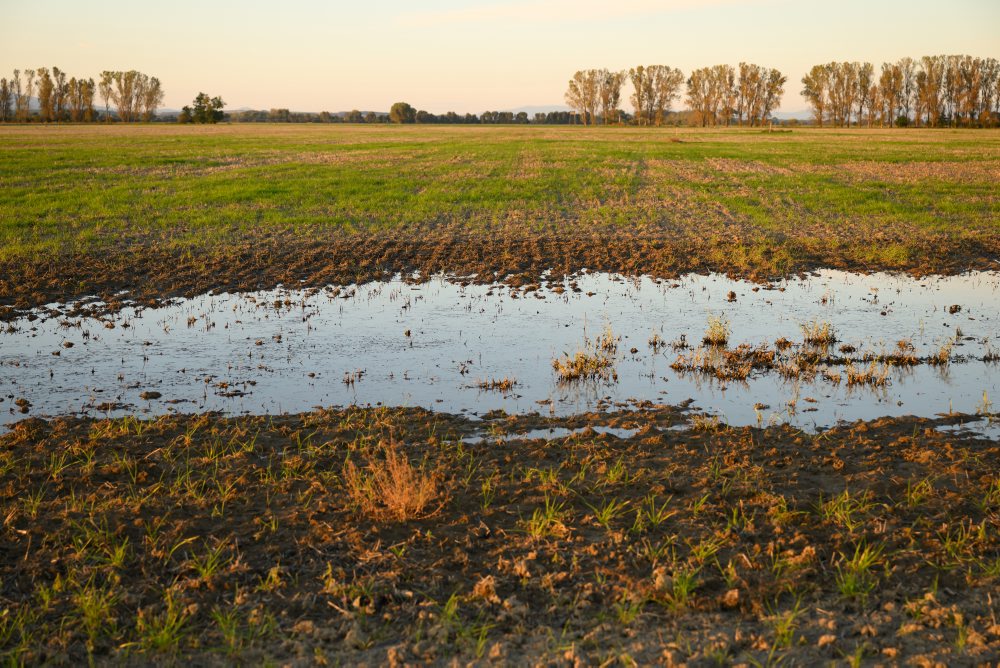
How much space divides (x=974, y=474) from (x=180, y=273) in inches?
545

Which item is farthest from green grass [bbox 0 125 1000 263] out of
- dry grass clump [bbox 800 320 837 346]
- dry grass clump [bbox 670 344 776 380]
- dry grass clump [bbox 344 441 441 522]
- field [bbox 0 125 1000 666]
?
dry grass clump [bbox 344 441 441 522]

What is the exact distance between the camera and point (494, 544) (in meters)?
→ 5.82

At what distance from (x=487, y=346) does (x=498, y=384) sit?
5.85 feet

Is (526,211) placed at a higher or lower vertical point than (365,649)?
higher

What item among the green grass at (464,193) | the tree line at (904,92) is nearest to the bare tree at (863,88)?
the tree line at (904,92)

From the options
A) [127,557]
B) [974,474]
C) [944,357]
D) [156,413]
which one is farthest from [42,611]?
[944,357]

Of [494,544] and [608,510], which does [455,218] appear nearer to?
[608,510]

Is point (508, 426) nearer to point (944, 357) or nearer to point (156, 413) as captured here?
point (156, 413)

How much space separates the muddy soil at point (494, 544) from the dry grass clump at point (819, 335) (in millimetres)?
3062

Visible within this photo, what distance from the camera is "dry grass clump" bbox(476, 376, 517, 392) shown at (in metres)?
9.43

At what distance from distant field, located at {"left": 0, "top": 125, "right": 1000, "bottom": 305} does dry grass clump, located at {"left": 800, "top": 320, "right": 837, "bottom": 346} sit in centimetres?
483

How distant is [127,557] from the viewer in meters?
5.57

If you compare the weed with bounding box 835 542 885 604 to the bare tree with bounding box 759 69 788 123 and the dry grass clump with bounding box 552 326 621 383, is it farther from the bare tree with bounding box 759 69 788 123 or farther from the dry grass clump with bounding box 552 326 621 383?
the bare tree with bounding box 759 69 788 123

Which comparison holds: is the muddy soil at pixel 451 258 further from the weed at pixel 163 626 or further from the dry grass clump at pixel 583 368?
the weed at pixel 163 626
